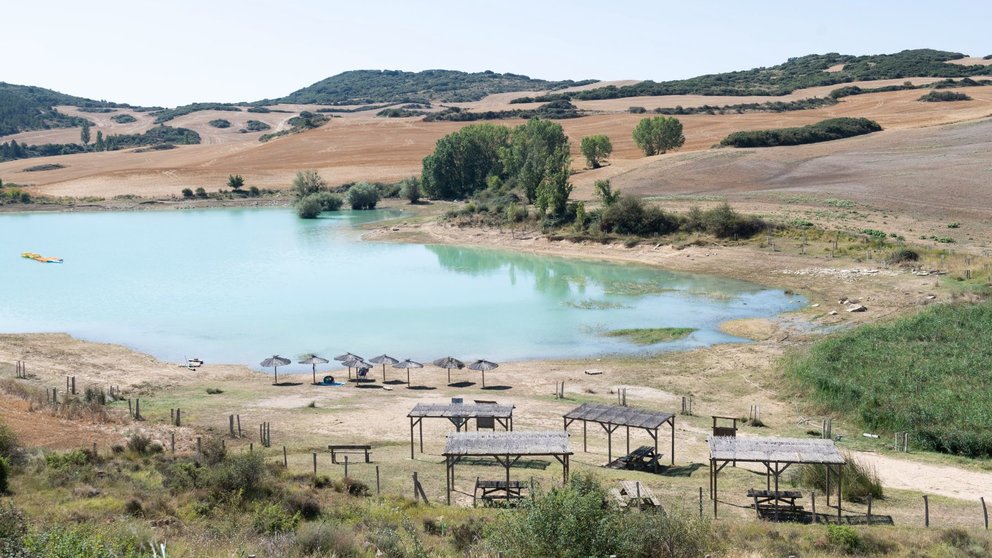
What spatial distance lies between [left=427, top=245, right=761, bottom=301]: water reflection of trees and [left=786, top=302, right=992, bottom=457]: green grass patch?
14576 millimetres

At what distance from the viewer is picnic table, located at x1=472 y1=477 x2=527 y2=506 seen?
68.1ft

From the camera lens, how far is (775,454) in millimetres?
20594

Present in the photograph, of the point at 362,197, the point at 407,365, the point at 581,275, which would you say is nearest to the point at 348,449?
the point at 407,365

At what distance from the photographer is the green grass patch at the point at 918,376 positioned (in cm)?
2547

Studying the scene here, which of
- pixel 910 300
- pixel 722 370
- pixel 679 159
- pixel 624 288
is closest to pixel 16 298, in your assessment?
pixel 624 288

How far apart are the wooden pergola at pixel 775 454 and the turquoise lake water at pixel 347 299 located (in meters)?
17.9

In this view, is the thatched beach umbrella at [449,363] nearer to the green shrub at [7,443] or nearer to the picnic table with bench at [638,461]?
the picnic table with bench at [638,461]

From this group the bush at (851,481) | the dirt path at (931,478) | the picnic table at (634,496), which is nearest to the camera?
the picnic table at (634,496)

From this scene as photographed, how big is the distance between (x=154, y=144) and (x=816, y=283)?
157m

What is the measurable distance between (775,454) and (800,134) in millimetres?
85966

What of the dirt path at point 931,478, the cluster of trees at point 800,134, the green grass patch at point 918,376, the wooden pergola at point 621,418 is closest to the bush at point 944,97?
the cluster of trees at point 800,134

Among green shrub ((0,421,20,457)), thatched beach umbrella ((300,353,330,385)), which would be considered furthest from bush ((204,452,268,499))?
thatched beach umbrella ((300,353,330,385))

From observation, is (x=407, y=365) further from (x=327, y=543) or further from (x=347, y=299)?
(x=327, y=543)

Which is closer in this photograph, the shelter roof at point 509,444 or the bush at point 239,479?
the bush at point 239,479
